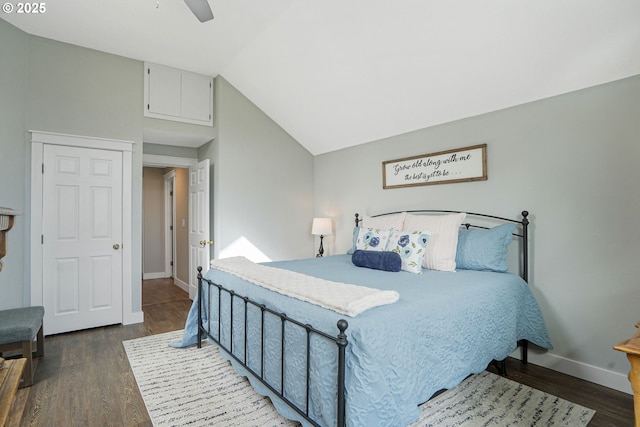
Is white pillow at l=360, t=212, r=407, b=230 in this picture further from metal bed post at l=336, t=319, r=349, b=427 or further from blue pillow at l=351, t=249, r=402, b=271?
metal bed post at l=336, t=319, r=349, b=427

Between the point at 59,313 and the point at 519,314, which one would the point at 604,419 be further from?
the point at 59,313

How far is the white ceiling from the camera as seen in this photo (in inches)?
86.4

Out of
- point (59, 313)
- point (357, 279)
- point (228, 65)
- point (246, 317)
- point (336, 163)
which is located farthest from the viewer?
point (336, 163)

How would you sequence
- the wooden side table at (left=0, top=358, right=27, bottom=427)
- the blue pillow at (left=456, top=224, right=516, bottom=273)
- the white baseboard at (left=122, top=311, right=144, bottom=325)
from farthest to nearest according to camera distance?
the white baseboard at (left=122, top=311, right=144, bottom=325) < the blue pillow at (left=456, top=224, right=516, bottom=273) < the wooden side table at (left=0, top=358, right=27, bottom=427)

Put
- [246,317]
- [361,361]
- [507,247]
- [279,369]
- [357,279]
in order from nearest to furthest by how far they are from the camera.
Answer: [361,361] < [279,369] < [246,317] < [357,279] < [507,247]

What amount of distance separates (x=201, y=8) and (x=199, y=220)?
276cm

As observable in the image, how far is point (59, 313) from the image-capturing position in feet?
11.1

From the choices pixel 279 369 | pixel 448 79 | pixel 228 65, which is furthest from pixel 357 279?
pixel 228 65

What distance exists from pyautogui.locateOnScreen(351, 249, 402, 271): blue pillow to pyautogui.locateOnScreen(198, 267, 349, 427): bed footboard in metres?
1.06

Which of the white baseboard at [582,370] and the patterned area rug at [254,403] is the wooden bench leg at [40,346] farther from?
the white baseboard at [582,370]

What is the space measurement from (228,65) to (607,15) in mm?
3497

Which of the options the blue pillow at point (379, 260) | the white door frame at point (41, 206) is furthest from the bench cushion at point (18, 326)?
the blue pillow at point (379, 260)

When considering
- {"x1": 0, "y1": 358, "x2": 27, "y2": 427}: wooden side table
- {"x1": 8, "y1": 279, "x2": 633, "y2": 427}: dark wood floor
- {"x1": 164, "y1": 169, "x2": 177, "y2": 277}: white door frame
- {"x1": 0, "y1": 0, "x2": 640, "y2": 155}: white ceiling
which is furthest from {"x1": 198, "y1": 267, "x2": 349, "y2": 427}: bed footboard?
{"x1": 164, "y1": 169, "x2": 177, "y2": 277}: white door frame

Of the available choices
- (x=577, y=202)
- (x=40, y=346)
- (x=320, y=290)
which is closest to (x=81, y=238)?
(x=40, y=346)
